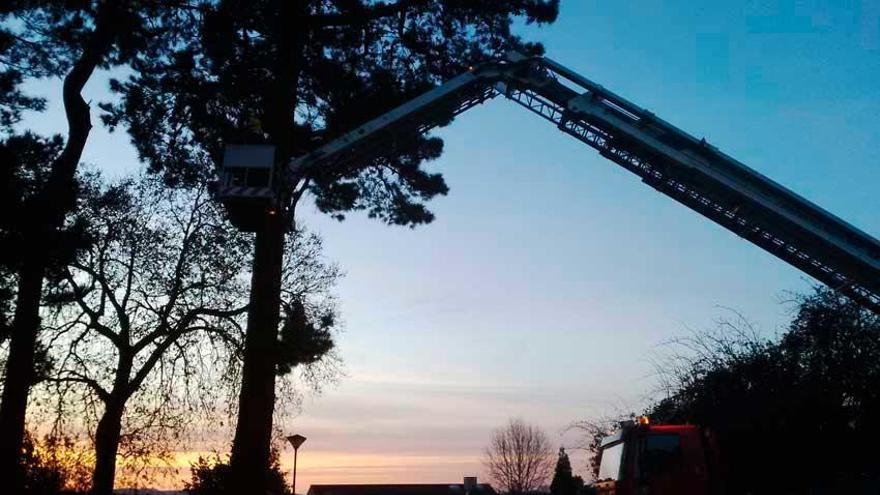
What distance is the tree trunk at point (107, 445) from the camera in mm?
23969

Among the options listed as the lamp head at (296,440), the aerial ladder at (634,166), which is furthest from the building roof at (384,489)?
the aerial ladder at (634,166)

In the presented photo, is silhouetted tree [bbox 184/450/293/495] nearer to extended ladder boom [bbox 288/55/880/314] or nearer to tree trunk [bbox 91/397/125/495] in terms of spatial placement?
tree trunk [bbox 91/397/125/495]

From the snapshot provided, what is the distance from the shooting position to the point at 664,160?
1510 centimetres

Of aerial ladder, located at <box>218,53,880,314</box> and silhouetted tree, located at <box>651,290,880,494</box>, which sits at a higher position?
aerial ladder, located at <box>218,53,880,314</box>

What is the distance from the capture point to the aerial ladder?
1432 cm

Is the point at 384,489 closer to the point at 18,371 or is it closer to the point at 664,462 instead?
the point at 18,371

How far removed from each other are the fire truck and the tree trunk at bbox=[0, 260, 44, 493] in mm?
10928

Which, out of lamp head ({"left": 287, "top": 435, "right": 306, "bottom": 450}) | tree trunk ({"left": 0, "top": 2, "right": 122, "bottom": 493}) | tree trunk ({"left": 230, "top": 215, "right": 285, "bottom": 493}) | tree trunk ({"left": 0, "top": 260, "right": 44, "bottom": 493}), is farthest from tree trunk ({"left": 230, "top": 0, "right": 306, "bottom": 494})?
lamp head ({"left": 287, "top": 435, "right": 306, "bottom": 450})

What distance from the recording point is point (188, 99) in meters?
17.7

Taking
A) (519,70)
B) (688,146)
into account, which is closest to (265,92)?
(519,70)

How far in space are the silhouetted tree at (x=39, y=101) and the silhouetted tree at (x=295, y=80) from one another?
1.07m

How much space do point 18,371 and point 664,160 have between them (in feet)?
41.7

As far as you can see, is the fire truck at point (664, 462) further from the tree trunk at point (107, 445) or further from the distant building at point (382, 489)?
the distant building at point (382, 489)

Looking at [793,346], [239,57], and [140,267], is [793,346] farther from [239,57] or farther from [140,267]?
[140,267]
